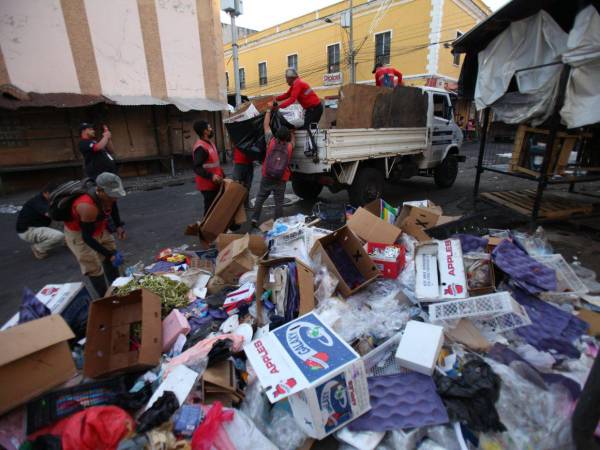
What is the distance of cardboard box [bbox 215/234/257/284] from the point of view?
3.05 m

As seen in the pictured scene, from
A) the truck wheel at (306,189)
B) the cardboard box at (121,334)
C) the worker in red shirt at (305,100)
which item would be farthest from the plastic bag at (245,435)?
the truck wheel at (306,189)

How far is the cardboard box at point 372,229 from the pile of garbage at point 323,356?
1.06ft

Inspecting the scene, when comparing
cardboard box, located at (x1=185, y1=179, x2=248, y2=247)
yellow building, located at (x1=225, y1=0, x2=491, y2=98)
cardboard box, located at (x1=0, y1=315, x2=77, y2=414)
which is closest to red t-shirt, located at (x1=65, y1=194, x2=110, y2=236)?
cardboard box, located at (x1=0, y1=315, x2=77, y2=414)

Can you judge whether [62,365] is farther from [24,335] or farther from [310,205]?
[310,205]

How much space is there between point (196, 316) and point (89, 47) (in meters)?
9.57

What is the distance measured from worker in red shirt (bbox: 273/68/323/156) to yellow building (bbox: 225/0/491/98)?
10.1 metres

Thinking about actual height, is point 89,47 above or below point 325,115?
above

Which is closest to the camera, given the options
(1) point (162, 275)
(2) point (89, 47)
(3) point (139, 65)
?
(1) point (162, 275)

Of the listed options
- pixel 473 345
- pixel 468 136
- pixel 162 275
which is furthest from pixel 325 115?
pixel 468 136

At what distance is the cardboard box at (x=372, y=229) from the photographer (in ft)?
10.7

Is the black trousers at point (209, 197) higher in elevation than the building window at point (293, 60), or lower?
lower

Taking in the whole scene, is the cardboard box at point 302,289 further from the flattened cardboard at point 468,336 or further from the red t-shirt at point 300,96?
the red t-shirt at point 300,96

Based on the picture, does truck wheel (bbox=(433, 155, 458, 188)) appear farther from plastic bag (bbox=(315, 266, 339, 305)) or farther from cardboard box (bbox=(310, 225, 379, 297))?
plastic bag (bbox=(315, 266, 339, 305))

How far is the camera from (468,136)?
696 inches
